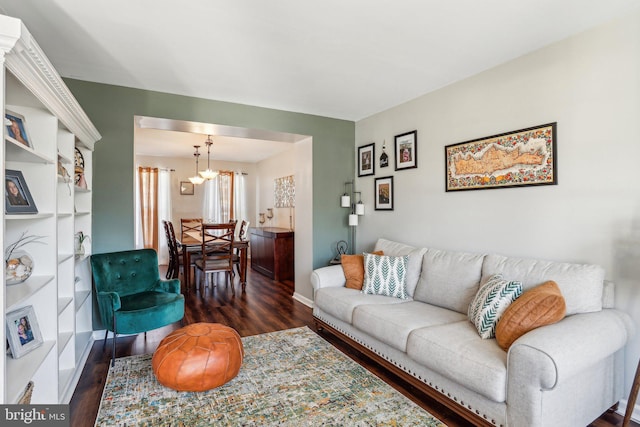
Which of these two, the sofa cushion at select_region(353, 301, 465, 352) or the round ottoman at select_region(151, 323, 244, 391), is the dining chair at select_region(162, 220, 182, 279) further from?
the sofa cushion at select_region(353, 301, 465, 352)

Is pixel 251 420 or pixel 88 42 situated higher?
pixel 88 42

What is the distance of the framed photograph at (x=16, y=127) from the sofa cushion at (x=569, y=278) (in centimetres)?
304

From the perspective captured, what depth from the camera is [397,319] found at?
7.86 ft

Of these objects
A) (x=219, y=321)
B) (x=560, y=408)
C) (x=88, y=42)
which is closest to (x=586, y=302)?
(x=560, y=408)

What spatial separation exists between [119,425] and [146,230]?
5.95 metres

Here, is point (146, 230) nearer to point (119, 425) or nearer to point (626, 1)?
point (119, 425)

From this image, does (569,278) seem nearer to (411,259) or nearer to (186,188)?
(411,259)

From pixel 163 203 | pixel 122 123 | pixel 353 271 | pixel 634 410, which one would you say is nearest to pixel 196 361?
pixel 353 271

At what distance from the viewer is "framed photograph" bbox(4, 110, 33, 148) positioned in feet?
5.29

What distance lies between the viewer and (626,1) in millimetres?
1947

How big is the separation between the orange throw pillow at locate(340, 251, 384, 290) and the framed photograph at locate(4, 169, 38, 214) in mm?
2439

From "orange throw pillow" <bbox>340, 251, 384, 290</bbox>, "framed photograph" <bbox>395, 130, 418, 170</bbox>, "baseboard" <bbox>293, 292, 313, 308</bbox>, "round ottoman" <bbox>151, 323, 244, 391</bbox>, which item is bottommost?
"baseboard" <bbox>293, 292, 313, 308</bbox>

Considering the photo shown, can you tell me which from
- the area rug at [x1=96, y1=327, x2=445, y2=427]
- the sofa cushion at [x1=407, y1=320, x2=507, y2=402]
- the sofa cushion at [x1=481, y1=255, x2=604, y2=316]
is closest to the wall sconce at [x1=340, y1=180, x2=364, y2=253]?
the area rug at [x1=96, y1=327, x2=445, y2=427]

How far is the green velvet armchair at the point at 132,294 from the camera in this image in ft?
8.74
